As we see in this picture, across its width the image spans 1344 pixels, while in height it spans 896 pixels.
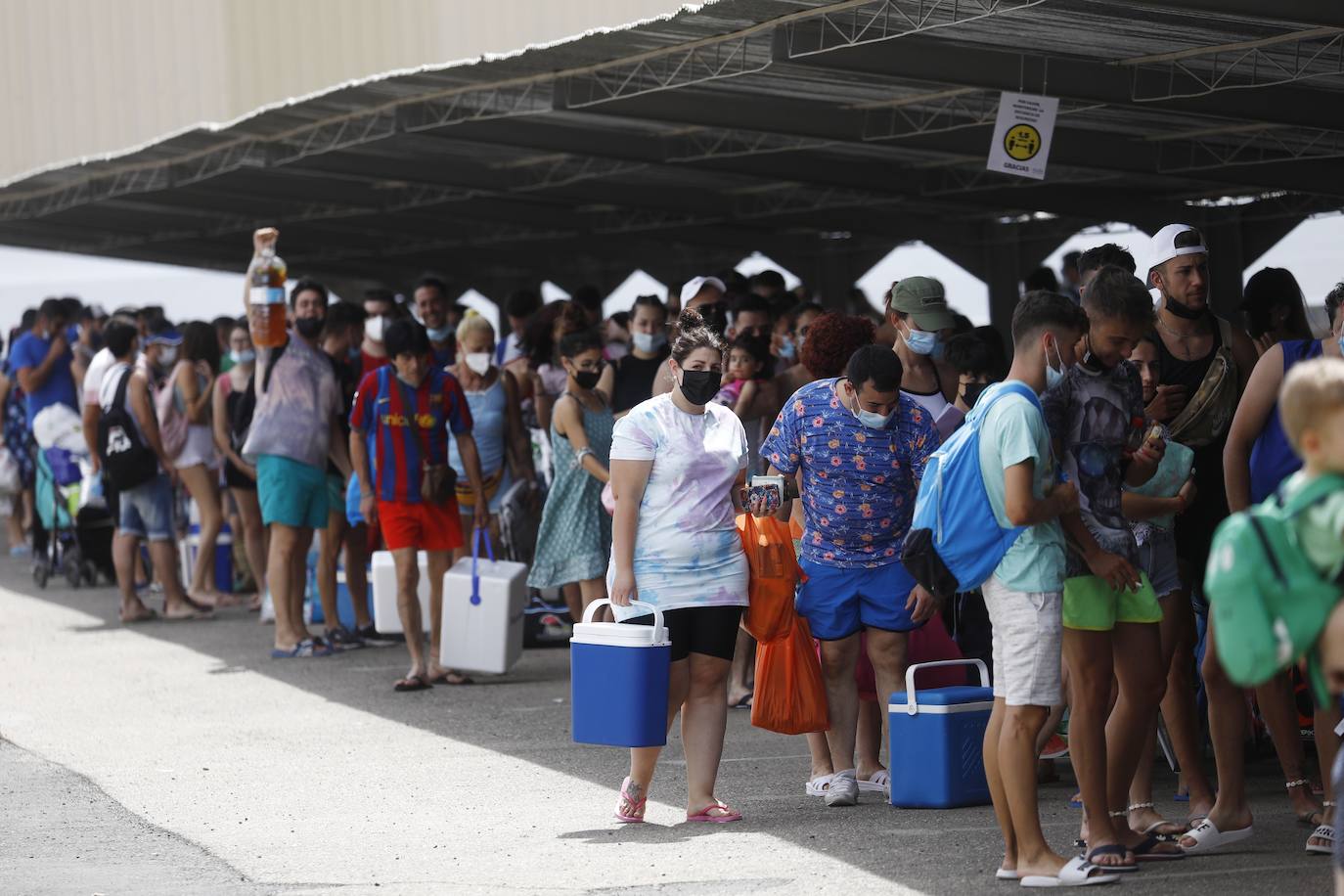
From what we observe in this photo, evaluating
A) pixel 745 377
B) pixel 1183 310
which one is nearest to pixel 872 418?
Result: pixel 1183 310

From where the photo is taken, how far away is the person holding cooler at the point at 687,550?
7.02 m

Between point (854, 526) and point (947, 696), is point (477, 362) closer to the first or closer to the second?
point (854, 526)

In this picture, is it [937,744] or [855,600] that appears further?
[855,600]

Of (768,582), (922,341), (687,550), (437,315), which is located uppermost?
(437,315)

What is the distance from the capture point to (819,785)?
7523 millimetres

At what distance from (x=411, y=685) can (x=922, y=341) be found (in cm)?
400

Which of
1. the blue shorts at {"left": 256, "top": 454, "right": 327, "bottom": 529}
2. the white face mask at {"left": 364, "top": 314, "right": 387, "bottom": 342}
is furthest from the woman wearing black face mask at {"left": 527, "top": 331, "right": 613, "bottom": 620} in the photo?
the white face mask at {"left": 364, "top": 314, "right": 387, "bottom": 342}

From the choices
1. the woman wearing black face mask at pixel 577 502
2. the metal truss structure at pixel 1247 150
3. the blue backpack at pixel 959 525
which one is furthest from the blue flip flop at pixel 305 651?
the metal truss structure at pixel 1247 150

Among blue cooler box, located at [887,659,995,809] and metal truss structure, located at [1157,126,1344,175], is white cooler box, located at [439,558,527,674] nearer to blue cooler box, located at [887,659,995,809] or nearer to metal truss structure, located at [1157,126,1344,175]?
blue cooler box, located at [887,659,995,809]

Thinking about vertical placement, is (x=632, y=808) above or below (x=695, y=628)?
below

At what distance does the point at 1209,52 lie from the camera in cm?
1195

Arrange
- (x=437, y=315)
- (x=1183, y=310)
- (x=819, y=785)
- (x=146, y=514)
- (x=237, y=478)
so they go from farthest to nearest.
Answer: (x=146, y=514), (x=237, y=478), (x=437, y=315), (x=819, y=785), (x=1183, y=310)

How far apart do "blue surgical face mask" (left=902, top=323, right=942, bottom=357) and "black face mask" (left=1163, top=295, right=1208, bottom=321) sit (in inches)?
41.7

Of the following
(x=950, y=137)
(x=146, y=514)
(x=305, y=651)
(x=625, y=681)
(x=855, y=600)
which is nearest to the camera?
(x=625, y=681)
